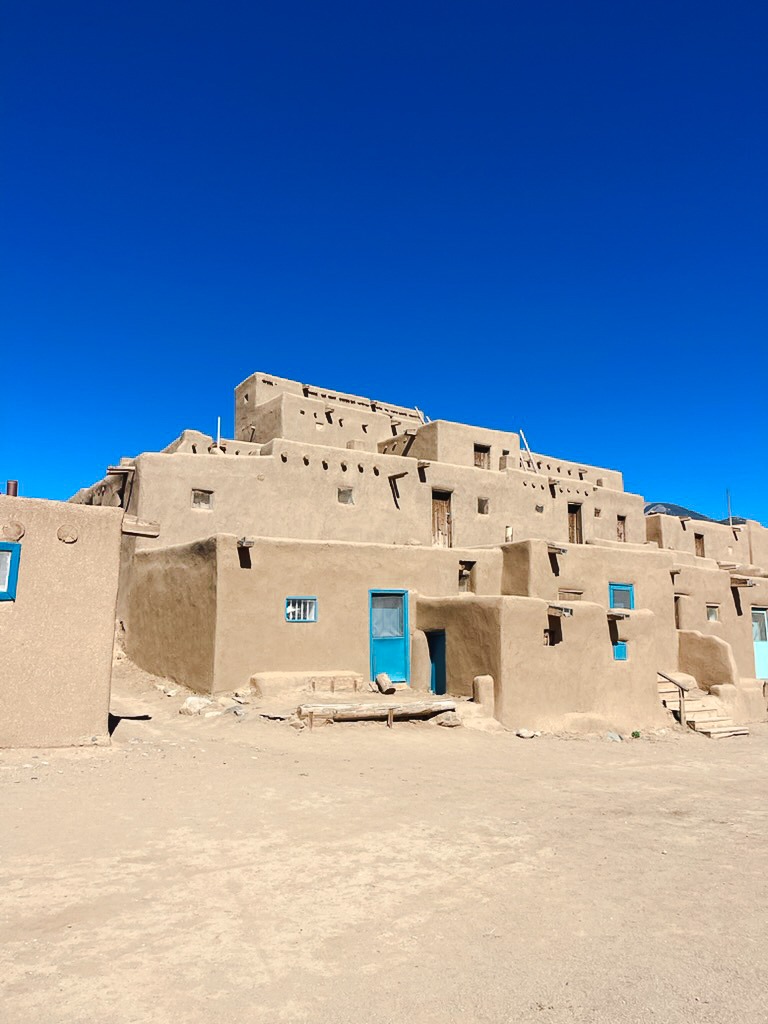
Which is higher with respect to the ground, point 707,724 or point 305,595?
point 305,595

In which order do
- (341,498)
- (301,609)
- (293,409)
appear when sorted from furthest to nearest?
(293,409), (341,498), (301,609)

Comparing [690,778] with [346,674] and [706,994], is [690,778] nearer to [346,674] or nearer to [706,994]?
[346,674]

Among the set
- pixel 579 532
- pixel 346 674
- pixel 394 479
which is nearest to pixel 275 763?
pixel 346 674

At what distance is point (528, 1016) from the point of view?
388 centimetres

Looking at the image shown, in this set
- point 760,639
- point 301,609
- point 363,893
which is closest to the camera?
point 363,893

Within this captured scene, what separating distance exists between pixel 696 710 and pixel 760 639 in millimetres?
7229

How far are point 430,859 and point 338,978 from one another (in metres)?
2.33

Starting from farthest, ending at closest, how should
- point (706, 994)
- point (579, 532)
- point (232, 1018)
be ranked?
1. point (579, 532)
2. point (706, 994)
3. point (232, 1018)

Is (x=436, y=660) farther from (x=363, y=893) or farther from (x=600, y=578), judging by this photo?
(x=363, y=893)

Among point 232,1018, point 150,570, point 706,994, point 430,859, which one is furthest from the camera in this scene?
point 150,570

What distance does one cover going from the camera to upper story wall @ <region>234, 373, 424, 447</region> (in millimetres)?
26125

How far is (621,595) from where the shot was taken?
19766mm

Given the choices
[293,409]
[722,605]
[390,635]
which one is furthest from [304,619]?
[722,605]

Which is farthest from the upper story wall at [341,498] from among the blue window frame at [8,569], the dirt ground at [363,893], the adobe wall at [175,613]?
the dirt ground at [363,893]
